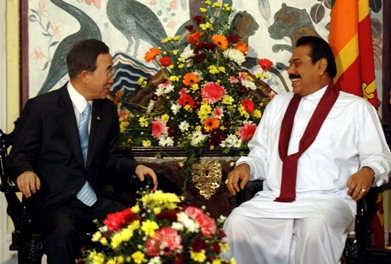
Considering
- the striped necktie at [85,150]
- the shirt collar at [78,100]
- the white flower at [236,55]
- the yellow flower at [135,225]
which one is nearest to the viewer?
the yellow flower at [135,225]

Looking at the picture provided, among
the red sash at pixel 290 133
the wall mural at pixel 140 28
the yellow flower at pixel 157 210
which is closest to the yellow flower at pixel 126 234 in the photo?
the yellow flower at pixel 157 210

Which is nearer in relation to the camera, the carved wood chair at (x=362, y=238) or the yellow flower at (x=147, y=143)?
the carved wood chair at (x=362, y=238)

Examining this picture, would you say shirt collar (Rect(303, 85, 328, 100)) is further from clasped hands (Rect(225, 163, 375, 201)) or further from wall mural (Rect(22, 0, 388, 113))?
wall mural (Rect(22, 0, 388, 113))

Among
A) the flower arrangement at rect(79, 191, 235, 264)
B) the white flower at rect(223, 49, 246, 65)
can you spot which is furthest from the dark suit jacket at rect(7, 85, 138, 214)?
the flower arrangement at rect(79, 191, 235, 264)

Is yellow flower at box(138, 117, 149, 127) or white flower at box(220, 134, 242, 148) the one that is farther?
yellow flower at box(138, 117, 149, 127)

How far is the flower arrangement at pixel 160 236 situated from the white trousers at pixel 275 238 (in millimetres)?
1255

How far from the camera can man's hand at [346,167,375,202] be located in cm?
400

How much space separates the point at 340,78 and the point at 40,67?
97.8 inches

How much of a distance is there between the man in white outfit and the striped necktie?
3.00 ft

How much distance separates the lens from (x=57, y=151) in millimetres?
4461

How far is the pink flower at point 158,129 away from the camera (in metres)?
5.05

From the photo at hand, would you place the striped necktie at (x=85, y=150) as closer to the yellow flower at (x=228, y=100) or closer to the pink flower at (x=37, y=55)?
the yellow flower at (x=228, y=100)

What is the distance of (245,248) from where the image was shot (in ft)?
13.8

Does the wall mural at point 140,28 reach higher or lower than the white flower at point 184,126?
higher
